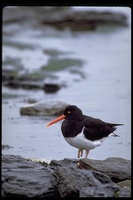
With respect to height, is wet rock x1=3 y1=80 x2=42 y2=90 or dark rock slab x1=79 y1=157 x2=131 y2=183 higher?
wet rock x1=3 y1=80 x2=42 y2=90

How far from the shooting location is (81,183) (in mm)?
6066

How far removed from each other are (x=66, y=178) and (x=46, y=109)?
208 inches

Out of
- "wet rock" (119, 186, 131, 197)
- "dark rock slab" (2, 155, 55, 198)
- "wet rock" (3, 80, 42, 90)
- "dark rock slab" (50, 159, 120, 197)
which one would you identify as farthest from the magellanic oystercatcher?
"wet rock" (3, 80, 42, 90)

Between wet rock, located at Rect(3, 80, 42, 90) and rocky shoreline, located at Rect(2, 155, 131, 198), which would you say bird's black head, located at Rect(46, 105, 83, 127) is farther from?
wet rock, located at Rect(3, 80, 42, 90)

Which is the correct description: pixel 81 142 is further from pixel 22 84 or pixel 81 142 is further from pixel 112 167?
pixel 22 84

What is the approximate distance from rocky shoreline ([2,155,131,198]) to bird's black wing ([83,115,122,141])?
0.27 meters

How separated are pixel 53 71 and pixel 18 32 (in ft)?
29.9

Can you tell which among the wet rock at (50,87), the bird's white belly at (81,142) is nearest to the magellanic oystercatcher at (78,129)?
the bird's white belly at (81,142)

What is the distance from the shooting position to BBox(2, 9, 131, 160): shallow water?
779 cm

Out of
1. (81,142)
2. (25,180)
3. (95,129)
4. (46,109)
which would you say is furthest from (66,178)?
(46,109)

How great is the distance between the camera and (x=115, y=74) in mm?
17500

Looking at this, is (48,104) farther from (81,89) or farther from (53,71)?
(53,71)

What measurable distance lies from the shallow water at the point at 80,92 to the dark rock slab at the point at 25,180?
763 millimetres
